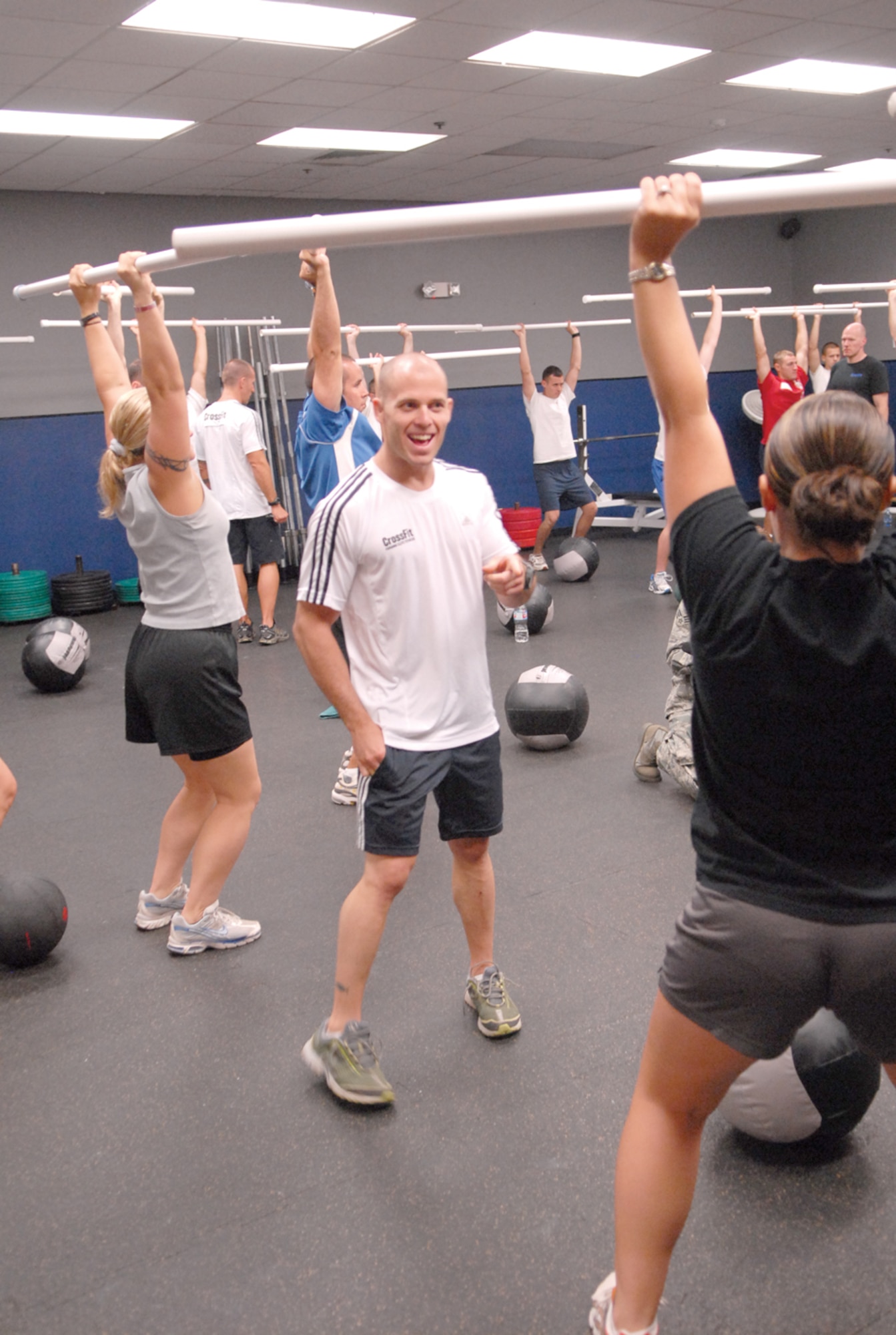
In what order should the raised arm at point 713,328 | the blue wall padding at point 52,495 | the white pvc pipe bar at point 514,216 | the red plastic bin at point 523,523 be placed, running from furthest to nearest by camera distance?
1. the red plastic bin at point 523,523
2. the blue wall padding at point 52,495
3. the raised arm at point 713,328
4. the white pvc pipe bar at point 514,216

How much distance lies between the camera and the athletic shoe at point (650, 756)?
397cm

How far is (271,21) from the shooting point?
5480 mm

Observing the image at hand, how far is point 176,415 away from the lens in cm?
244

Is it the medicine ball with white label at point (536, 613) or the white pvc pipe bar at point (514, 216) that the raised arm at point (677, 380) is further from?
the medicine ball with white label at point (536, 613)

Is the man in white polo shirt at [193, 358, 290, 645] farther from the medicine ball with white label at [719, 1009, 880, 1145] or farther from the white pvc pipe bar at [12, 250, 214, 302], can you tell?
the medicine ball with white label at [719, 1009, 880, 1145]

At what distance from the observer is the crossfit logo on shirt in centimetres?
216

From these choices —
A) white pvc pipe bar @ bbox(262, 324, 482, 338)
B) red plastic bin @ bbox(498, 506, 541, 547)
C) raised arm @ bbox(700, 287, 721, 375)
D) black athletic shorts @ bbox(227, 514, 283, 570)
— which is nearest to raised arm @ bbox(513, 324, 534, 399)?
white pvc pipe bar @ bbox(262, 324, 482, 338)

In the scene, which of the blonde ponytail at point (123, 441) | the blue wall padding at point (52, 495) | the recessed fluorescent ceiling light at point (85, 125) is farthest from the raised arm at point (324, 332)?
the blue wall padding at point (52, 495)

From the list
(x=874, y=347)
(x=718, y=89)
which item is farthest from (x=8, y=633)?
(x=874, y=347)

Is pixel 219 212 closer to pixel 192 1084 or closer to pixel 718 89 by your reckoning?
pixel 718 89

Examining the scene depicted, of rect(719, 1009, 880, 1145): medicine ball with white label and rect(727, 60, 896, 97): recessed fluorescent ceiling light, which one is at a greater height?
rect(727, 60, 896, 97): recessed fluorescent ceiling light

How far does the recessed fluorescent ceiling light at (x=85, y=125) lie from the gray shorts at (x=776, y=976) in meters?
6.88

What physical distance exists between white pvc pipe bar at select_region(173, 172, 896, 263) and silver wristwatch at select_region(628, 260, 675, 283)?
0.11 m

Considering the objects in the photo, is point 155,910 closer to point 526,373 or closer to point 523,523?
point 526,373
